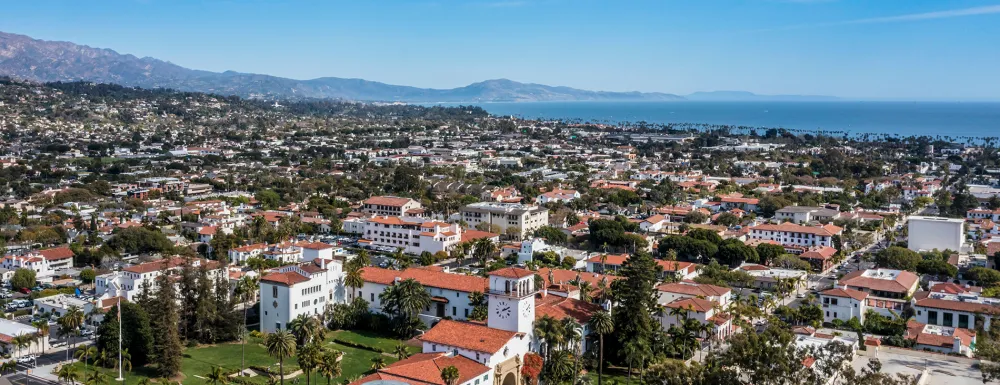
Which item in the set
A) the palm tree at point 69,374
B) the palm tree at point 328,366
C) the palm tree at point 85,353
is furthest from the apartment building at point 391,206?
the palm tree at point 328,366

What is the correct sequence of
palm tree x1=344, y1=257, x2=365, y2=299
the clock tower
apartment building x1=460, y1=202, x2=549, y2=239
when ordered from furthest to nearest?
apartment building x1=460, y1=202, x2=549, y2=239
palm tree x1=344, y1=257, x2=365, y2=299
the clock tower

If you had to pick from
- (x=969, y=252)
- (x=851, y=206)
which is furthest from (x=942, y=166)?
(x=969, y=252)

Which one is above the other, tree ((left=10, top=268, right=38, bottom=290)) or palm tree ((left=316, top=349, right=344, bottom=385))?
palm tree ((left=316, top=349, right=344, bottom=385))

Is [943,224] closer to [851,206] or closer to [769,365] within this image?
[851,206]

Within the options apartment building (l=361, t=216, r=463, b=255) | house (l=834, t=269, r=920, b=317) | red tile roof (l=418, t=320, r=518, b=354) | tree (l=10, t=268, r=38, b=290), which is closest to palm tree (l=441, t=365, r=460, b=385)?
red tile roof (l=418, t=320, r=518, b=354)

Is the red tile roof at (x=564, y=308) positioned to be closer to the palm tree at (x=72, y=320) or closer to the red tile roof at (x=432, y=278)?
the red tile roof at (x=432, y=278)

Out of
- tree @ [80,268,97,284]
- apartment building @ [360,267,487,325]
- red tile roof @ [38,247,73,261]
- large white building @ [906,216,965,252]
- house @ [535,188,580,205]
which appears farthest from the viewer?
house @ [535,188,580,205]

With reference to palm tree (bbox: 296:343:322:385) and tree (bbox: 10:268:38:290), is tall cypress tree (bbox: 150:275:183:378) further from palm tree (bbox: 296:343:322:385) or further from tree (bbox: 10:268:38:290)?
tree (bbox: 10:268:38:290)
